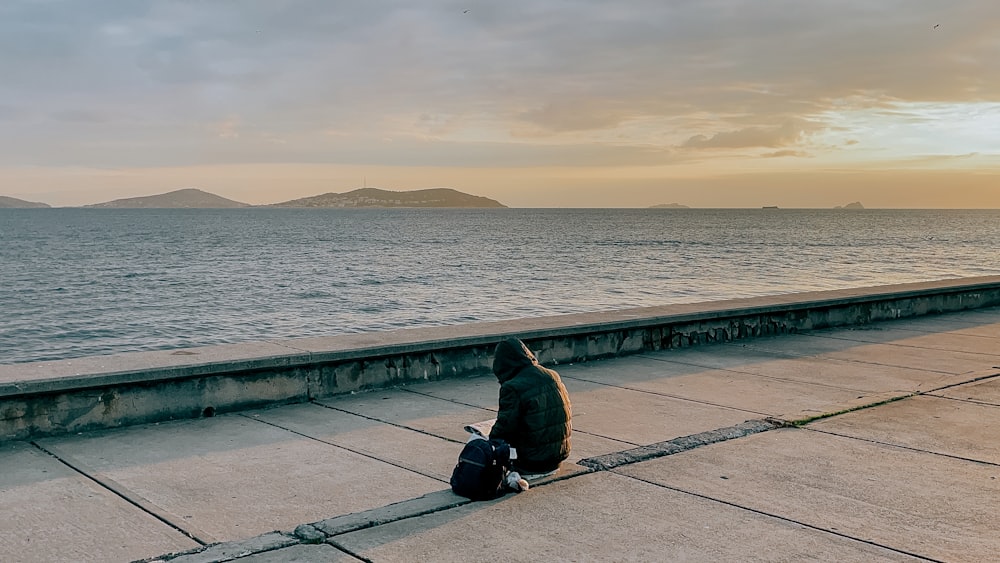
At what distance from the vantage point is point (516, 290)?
40.2 m

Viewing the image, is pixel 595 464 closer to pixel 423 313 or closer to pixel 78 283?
pixel 423 313

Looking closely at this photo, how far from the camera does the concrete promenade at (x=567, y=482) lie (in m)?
4.02

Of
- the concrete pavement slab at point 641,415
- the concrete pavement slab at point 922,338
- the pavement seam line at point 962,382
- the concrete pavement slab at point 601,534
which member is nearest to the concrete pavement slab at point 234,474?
the concrete pavement slab at point 601,534

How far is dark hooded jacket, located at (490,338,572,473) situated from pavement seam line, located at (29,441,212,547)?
1.66 meters

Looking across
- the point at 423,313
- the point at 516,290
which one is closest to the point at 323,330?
the point at 423,313

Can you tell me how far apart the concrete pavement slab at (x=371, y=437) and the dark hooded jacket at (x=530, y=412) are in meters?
0.49

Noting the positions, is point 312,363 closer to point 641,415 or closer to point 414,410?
point 414,410

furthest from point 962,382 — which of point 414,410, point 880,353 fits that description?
point 414,410

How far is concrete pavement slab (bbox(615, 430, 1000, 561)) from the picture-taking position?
4.22 meters

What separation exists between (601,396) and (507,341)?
2.51 meters

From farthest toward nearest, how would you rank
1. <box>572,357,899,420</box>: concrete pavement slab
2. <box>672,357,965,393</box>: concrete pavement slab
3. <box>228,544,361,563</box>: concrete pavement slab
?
1. <box>672,357,965,393</box>: concrete pavement slab
2. <box>572,357,899,420</box>: concrete pavement slab
3. <box>228,544,361,563</box>: concrete pavement slab

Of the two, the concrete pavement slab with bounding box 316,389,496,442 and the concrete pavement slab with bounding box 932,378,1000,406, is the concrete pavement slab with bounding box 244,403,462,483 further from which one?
the concrete pavement slab with bounding box 932,378,1000,406

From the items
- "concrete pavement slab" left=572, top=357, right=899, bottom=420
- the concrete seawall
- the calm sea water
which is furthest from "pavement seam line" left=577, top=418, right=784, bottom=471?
the calm sea water

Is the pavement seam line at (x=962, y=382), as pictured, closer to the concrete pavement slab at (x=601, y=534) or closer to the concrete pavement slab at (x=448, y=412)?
the concrete pavement slab at (x=448, y=412)
